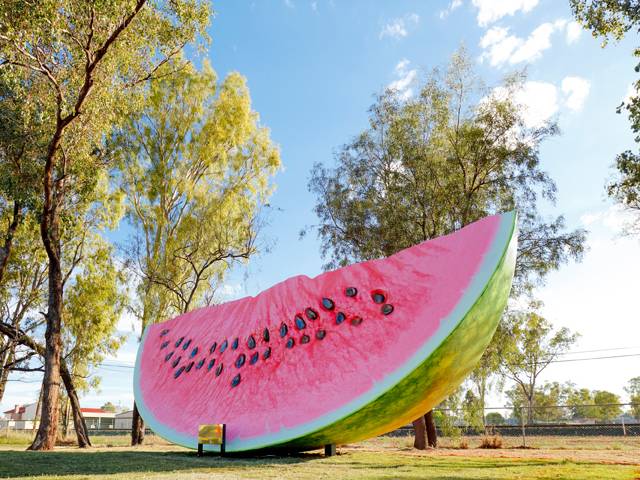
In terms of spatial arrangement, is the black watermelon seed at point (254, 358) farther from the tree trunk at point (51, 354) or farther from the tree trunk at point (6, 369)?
the tree trunk at point (6, 369)

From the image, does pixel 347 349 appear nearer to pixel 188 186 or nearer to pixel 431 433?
pixel 431 433

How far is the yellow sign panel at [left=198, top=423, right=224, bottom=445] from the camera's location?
7070 millimetres

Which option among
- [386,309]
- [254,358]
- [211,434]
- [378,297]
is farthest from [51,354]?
[386,309]

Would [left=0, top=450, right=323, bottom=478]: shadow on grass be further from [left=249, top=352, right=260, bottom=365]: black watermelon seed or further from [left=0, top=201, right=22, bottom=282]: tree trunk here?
[left=0, top=201, right=22, bottom=282]: tree trunk

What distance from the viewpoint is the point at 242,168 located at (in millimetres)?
19703

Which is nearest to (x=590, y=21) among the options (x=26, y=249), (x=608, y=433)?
(x=608, y=433)

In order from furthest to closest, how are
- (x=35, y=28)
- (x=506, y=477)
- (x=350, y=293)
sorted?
(x=35, y=28) → (x=350, y=293) → (x=506, y=477)

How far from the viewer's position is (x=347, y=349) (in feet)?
21.2

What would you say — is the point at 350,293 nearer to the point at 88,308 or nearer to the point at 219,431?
the point at 219,431

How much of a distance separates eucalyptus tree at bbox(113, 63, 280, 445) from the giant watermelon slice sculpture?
914 cm

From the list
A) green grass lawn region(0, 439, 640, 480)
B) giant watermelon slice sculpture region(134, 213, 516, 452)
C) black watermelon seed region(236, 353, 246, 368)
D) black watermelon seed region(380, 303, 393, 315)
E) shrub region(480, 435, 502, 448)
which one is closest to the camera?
green grass lawn region(0, 439, 640, 480)

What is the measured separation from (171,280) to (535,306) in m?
11.8

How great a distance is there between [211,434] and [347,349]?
2.44 metres

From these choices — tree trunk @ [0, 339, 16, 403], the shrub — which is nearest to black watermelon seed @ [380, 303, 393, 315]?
the shrub
